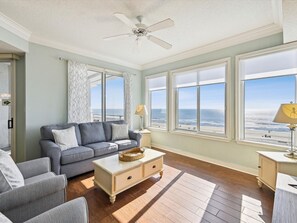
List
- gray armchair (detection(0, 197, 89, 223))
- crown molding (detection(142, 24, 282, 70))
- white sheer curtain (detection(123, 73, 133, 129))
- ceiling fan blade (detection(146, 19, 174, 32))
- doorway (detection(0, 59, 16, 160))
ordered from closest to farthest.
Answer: gray armchair (detection(0, 197, 89, 223)), ceiling fan blade (detection(146, 19, 174, 32)), crown molding (detection(142, 24, 282, 70)), doorway (detection(0, 59, 16, 160)), white sheer curtain (detection(123, 73, 133, 129))

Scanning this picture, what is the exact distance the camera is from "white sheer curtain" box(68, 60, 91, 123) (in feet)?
11.2

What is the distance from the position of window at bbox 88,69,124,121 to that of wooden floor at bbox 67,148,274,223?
6.06 feet

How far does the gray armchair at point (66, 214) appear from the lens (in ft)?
3.02

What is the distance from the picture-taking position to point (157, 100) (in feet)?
15.9

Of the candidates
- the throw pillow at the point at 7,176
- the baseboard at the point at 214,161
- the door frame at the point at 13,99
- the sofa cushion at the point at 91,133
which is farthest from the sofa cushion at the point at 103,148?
the baseboard at the point at 214,161

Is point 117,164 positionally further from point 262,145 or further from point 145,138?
point 262,145

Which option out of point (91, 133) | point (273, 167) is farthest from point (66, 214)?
point (273, 167)

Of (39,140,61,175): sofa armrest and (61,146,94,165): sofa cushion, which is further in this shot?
(61,146,94,165): sofa cushion

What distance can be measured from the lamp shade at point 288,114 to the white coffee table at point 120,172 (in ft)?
6.30

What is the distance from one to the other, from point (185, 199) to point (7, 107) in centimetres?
382

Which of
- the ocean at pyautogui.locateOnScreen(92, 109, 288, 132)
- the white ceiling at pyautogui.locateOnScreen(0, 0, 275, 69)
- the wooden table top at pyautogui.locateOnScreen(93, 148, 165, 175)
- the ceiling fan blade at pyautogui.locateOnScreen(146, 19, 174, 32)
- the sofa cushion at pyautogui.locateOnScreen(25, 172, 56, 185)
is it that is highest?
the white ceiling at pyautogui.locateOnScreen(0, 0, 275, 69)

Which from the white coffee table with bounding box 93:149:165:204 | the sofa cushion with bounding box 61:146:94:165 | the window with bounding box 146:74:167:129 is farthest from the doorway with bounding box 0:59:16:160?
the window with bounding box 146:74:167:129

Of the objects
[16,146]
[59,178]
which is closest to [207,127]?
[59,178]

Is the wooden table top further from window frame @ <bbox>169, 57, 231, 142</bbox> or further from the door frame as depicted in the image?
the door frame
